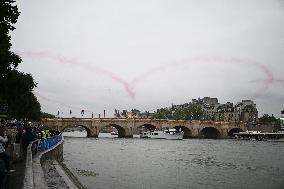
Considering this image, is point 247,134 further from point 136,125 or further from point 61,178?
point 61,178

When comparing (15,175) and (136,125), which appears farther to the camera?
(136,125)

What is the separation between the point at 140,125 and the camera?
12688cm

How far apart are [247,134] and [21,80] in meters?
106

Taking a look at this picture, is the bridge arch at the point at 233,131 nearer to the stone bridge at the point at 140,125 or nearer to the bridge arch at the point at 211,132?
the stone bridge at the point at 140,125

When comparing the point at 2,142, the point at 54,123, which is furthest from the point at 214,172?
the point at 54,123

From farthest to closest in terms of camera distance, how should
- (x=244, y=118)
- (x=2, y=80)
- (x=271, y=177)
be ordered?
(x=244, y=118), (x=2, y=80), (x=271, y=177)

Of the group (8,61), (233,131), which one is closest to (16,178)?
(8,61)

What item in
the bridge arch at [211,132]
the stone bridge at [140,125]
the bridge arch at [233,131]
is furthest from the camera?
the bridge arch at [233,131]

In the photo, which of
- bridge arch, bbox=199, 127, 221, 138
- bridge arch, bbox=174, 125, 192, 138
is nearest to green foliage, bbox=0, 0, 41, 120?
bridge arch, bbox=174, 125, 192, 138

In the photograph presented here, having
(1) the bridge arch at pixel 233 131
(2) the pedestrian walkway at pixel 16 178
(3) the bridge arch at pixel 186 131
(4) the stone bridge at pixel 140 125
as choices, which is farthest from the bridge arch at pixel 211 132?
(2) the pedestrian walkway at pixel 16 178

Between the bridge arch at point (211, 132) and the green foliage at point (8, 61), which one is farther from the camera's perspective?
the bridge arch at point (211, 132)

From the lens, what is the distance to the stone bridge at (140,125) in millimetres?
116938

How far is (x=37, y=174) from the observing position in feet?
50.3

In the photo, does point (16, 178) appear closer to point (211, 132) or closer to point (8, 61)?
point (8, 61)
